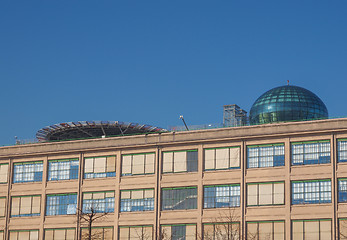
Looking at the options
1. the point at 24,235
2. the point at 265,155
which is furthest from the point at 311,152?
the point at 24,235

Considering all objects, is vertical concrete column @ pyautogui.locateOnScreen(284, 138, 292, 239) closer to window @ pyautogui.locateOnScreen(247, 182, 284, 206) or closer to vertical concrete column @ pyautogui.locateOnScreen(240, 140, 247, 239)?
window @ pyautogui.locateOnScreen(247, 182, 284, 206)

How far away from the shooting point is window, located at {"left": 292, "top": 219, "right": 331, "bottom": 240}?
79.3m

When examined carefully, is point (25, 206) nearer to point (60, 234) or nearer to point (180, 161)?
point (60, 234)

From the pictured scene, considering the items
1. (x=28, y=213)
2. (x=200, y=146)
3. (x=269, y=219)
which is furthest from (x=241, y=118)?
(x=28, y=213)

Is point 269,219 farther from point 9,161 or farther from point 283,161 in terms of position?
point 9,161

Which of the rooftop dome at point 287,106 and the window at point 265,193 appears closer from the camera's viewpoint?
the window at point 265,193

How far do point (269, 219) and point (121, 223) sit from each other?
757 inches

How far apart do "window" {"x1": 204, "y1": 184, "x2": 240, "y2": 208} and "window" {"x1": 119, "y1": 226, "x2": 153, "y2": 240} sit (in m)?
7.93

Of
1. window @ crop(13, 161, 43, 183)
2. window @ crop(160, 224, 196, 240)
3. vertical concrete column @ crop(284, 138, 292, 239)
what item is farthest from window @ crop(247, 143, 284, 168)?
window @ crop(13, 161, 43, 183)

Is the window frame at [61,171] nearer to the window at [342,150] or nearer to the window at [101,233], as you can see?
the window at [101,233]

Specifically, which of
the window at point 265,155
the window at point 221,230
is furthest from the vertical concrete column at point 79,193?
the window at point 265,155

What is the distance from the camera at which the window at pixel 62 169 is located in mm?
95188

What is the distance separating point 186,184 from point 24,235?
23987 mm

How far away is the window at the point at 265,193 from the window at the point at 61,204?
23.9m
